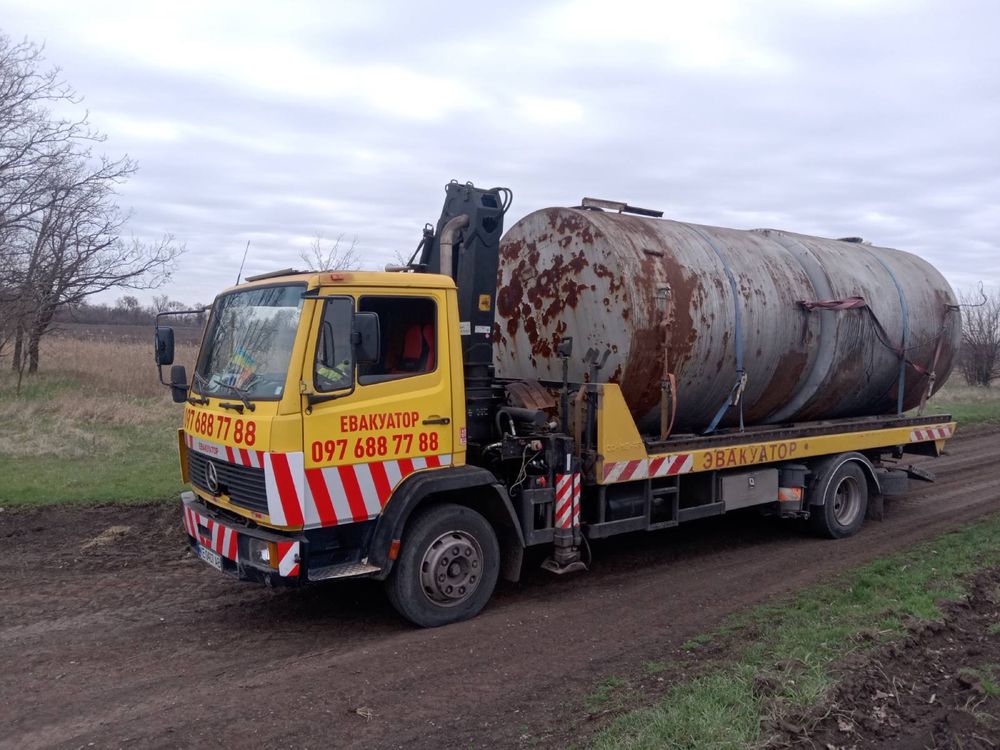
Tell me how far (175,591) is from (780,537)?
21.3 feet

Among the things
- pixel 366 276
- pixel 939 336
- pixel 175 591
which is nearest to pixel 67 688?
pixel 175 591

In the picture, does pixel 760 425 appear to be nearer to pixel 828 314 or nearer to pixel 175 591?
pixel 828 314

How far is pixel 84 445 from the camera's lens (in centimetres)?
1264

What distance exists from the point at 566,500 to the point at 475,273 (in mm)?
2071

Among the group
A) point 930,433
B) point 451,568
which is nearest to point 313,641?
point 451,568

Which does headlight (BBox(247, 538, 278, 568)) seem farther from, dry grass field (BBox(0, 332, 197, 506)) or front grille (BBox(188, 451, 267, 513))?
dry grass field (BBox(0, 332, 197, 506))

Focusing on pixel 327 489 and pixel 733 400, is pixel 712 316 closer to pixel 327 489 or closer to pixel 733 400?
pixel 733 400

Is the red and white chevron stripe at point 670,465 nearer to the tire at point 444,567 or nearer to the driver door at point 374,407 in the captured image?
the tire at point 444,567

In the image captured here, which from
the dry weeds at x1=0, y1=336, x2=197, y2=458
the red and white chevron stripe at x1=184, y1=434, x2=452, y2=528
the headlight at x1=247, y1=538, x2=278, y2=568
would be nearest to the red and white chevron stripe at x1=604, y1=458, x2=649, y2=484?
the red and white chevron stripe at x1=184, y1=434, x2=452, y2=528

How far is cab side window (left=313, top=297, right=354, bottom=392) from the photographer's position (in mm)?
5547

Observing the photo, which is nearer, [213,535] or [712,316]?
[213,535]

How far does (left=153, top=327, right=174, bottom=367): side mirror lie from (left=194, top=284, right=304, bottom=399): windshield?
24 centimetres

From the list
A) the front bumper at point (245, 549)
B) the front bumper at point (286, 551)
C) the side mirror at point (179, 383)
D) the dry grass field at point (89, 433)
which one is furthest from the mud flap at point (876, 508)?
the dry grass field at point (89, 433)

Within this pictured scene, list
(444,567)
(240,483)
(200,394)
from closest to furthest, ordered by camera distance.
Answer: (240,483)
(444,567)
(200,394)
